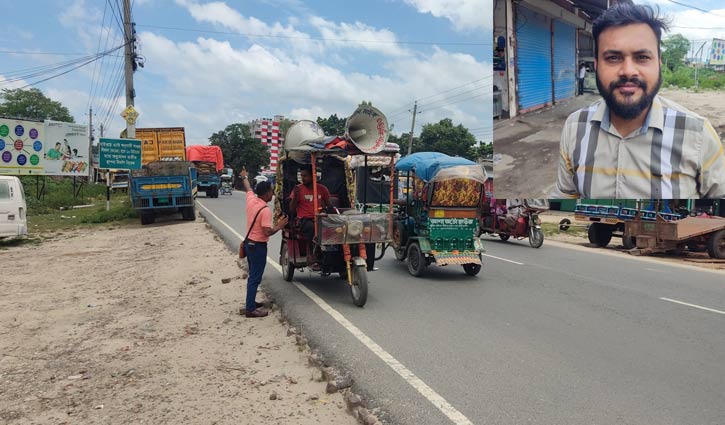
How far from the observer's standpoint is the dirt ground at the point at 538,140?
6.01m

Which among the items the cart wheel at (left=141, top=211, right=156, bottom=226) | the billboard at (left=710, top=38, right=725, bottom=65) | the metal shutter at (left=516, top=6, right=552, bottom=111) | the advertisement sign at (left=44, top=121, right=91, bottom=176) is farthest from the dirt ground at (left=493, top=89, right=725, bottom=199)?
the advertisement sign at (left=44, top=121, right=91, bottom=176)

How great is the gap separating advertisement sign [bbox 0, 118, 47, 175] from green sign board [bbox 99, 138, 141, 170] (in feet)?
26.3

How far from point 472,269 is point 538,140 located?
2.69 meters

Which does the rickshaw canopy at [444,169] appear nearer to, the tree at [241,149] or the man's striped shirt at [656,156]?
the man's striped shirt at [656,156]

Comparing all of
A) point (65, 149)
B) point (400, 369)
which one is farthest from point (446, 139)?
point (400, 369)

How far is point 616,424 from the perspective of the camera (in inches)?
138

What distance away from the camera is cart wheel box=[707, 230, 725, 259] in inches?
500

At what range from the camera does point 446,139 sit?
3850 centimetres

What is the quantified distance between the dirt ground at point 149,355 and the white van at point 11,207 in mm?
4761

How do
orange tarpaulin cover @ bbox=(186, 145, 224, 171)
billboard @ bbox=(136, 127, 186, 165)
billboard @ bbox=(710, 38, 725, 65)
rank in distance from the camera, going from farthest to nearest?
orange tarpaulin cover @ bbox=(186, 145, 224, 171), billboard @ bbox=(136, 127, 186, 165), billboard @ bbox=(710, 38, 725, 65)

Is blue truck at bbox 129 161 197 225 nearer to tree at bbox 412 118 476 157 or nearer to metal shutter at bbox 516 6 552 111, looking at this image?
metal shutter at bbox 516 6 552 111

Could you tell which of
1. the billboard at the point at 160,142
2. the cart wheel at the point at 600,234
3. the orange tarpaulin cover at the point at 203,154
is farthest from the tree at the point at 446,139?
the cart wheel at the point at 600,234

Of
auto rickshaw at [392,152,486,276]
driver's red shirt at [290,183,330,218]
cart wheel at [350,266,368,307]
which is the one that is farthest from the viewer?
auto rickshaw at [392,152,486,276]

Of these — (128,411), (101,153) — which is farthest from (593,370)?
(101,153)
